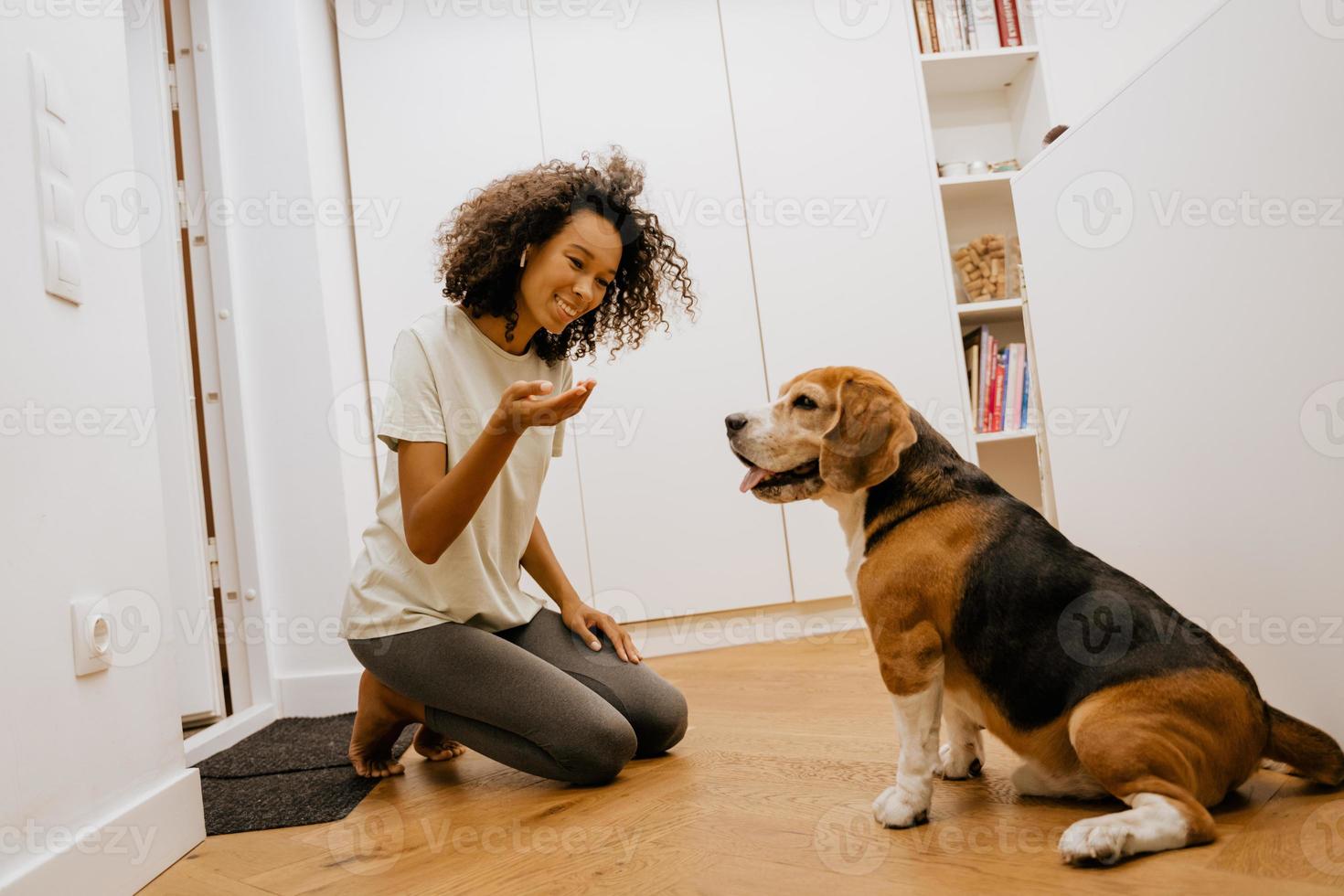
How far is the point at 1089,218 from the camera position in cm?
189

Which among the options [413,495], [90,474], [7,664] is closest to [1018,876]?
[413,495]

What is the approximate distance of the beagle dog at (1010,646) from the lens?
119 cm

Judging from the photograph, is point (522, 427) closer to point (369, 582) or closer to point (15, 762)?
point (369, 582)

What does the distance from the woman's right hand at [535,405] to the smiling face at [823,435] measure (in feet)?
0.96

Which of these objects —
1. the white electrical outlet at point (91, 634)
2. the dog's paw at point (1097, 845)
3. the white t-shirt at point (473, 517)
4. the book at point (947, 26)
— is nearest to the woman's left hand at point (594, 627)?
the white t-shirt at point (473, 517)

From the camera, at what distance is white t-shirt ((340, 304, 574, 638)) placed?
5.90 feet

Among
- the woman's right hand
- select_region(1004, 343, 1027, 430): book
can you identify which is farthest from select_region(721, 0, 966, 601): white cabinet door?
the woman's right hand

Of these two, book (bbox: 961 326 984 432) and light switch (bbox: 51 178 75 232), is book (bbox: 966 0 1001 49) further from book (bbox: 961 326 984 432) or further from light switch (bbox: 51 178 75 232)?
light switch (bbox: 51 178 75 232)

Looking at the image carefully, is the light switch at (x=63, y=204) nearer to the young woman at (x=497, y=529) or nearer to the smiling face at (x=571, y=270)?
the young woman at (x=497, y=529)

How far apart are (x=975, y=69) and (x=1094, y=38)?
448 millimetres

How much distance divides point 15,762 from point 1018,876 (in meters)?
1.26

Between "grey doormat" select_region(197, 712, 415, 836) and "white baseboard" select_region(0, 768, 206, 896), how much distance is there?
0.12 meters

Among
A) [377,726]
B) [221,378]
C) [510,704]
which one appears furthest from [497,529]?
[221,378]

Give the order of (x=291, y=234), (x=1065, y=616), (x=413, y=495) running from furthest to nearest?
(x=291, y=234)
(x=413, y=495)
(x=1065, y=616)
